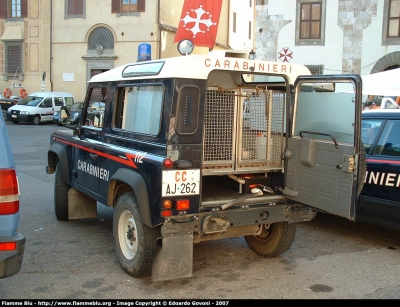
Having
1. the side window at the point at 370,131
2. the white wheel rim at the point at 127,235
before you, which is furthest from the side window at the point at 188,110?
the side window at the point at 370,131

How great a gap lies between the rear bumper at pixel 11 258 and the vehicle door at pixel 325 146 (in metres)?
2.68

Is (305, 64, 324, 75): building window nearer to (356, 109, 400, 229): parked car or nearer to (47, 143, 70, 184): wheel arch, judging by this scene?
(356, 109, 400, 229): parked car

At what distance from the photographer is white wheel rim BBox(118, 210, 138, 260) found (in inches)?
193

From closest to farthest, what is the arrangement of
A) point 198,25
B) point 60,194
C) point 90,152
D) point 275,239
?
point 275,239 → point 90,152 → point 60,194 → point 198,25

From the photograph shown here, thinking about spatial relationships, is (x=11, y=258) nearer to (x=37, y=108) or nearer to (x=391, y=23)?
(x=391, y=23)

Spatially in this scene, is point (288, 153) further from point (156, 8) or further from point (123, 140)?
point (156, 8)

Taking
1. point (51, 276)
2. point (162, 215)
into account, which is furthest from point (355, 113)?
point (51, 276)

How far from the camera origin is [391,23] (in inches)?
763

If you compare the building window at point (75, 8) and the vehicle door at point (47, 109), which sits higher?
the building window at point (75, 8)

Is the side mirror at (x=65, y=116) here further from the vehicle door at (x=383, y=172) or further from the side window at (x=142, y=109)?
the vehicle door at (x=383, y=172)

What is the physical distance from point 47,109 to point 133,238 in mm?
22539

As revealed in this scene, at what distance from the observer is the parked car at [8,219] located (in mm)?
3506

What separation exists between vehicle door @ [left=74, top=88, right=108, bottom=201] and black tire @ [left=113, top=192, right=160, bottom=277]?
58cm

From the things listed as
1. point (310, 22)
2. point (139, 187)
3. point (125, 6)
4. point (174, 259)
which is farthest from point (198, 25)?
point (125, 6)
